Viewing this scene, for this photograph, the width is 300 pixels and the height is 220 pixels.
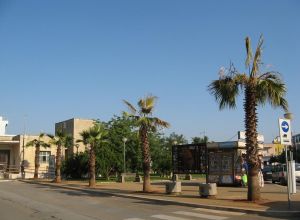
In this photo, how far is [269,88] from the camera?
19.3 meters

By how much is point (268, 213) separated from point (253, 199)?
10.8 feet

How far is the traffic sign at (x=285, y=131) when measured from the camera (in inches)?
666

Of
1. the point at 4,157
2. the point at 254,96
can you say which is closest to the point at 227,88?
the point at 254,96

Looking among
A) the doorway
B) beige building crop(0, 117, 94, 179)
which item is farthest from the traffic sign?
the doorway

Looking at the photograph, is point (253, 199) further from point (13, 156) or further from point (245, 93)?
point (13, 156)

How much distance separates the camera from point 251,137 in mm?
19359

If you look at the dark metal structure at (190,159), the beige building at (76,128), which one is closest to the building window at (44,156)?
the beige building at (76,128)

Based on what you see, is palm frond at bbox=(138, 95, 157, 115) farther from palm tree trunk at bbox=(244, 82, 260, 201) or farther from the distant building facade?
the distant building facade

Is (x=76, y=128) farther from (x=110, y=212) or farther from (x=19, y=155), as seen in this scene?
(x=110, y=212)

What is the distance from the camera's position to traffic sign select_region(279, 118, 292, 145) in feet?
55.5

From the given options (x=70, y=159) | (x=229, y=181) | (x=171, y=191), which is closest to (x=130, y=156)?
(x=70, y=159)

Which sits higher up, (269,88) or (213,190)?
(269,88)

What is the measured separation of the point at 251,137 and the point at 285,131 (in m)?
2.40

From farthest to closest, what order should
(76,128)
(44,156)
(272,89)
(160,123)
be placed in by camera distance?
(44,156) < (76,128) < (160,123) < (272,89)
